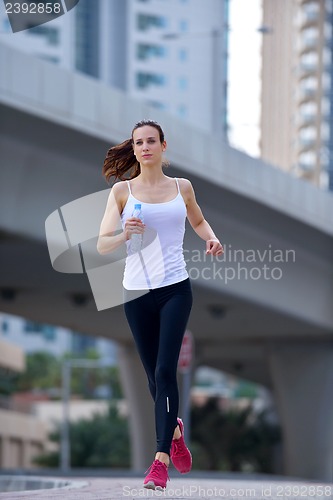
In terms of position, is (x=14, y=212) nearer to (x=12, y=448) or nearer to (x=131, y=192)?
(x=131, y=192)

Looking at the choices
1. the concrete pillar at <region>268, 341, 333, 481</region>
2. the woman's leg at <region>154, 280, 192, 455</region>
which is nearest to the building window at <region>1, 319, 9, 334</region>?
the concrete pillar at <region>268, 341, 333, 481</region>

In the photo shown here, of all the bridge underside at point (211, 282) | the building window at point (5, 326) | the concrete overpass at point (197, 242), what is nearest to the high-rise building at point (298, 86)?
the building window at point (5, 326)

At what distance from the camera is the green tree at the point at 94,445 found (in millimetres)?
53406

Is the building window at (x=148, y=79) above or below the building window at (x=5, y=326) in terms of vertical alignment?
above

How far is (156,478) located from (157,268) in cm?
109

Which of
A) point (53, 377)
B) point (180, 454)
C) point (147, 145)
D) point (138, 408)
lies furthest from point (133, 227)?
point (53, 377)

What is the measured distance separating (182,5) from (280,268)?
3970 inches

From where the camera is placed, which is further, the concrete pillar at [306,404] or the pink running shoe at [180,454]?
the concrete pillar at [306,404]

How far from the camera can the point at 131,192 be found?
24.4 ft

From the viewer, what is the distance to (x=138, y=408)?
40094 millimetres

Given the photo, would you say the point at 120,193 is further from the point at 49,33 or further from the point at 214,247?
the point at 49,33

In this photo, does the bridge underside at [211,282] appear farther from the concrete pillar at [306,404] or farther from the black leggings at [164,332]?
the black leggings at [164,332]

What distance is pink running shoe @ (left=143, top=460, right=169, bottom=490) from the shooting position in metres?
7.13

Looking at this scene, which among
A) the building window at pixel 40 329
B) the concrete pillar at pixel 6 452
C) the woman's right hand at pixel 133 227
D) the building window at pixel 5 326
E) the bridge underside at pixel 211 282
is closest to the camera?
the woman's right hand at pixel 133 227
